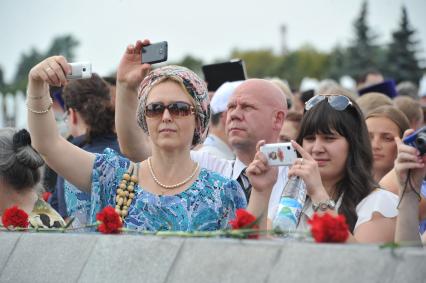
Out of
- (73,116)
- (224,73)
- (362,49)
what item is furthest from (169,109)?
(362,49)

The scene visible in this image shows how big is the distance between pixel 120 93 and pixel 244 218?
1999 mm

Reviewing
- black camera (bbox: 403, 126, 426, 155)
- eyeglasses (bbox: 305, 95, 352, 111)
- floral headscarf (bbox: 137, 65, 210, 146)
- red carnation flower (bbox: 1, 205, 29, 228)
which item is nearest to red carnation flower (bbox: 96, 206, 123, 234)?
red carnation flower (bbox: 1, 205, 29, 228)

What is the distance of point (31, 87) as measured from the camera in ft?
17.4

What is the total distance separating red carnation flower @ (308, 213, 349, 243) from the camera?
11.9ft

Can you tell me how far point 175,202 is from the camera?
5.14 meters

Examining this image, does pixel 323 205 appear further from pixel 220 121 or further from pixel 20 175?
pixel 220 121

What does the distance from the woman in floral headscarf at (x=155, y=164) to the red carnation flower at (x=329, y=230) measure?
4.99ft

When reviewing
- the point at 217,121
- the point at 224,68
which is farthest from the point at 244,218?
the point at 224,68

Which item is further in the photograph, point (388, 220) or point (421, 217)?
point (421, 217)

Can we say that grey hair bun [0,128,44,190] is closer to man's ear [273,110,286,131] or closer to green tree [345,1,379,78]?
man's ear [273,110,286,131]

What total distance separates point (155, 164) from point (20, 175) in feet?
4.54

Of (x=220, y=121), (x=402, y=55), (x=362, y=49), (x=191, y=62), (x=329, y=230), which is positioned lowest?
(x=191, y=62)

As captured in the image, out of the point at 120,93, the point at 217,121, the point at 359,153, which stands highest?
the point at 120,93

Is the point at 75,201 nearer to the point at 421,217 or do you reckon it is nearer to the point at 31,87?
the point at 31,87
